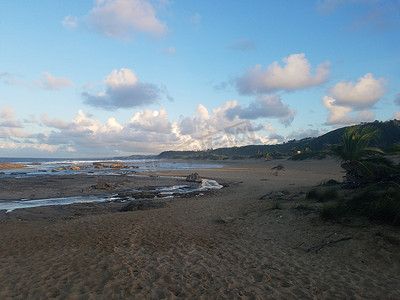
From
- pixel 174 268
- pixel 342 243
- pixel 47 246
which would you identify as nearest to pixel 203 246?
pixel 174 268

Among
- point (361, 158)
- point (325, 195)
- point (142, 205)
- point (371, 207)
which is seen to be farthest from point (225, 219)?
point (361, 158)

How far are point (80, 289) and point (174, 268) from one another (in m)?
2.08

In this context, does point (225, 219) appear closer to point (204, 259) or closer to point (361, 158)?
point (204, 259)

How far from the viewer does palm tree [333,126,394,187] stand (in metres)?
11.0

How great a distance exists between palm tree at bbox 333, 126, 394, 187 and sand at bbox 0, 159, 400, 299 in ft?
13.6

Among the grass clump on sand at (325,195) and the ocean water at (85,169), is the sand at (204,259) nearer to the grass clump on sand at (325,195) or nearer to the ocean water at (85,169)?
the grass clump on sand at (325,195)

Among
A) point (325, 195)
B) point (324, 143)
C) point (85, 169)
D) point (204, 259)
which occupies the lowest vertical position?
point (204, 259)

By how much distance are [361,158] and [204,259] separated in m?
11.1

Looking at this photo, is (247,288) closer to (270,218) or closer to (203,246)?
(203,246)

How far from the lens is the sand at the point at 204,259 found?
15.8ft

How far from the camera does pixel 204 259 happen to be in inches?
255

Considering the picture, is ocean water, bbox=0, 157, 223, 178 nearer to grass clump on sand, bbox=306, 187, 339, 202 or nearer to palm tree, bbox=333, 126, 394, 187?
grass clump on sand, bbox=306, 187, 339, 202

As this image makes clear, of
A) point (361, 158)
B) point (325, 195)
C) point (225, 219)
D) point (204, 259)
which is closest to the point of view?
point (204, 259)

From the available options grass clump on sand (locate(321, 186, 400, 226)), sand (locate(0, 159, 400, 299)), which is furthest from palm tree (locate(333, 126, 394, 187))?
sand (locate(0, 159, 400, 299))
